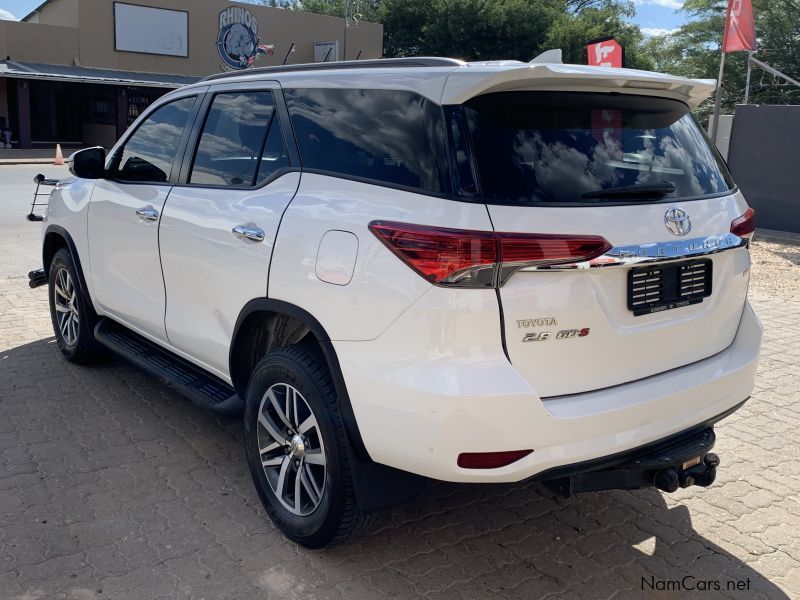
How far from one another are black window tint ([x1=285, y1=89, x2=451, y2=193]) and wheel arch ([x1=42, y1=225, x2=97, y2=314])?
238 cm

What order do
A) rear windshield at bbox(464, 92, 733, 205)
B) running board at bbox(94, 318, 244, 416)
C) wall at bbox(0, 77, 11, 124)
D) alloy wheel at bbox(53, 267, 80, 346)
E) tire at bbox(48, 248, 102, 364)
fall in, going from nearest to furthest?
1. rear windshield at bbox(464, 92, 733, 205)
2. running board at bbox(94, 318, 244, 416)
3. tire at bbox(48, 248, 102, 364)
4. alloy wheel at bbox(53, 267, 80, 346)
5. wall at bbox(0, 77, 11, 124)

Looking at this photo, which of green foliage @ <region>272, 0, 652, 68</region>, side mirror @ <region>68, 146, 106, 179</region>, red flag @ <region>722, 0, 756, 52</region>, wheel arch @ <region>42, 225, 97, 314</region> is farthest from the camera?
green foliage @ <region>272, 0, 652, 68</region>

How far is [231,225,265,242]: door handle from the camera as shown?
3.31 m

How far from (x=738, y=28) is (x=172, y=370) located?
14392 millimetres

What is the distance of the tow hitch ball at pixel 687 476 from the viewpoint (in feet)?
9.75

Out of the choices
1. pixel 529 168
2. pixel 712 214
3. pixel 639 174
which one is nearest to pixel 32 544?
pixel 529 168

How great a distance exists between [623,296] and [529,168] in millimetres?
566

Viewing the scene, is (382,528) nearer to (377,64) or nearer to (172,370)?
(172,370)

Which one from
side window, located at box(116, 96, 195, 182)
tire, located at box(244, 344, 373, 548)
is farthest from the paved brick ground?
side window, located at box(116, 96, 195, 182)

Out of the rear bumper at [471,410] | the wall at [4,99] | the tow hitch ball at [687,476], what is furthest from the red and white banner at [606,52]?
the wall at [4,99]

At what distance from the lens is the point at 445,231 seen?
262cm

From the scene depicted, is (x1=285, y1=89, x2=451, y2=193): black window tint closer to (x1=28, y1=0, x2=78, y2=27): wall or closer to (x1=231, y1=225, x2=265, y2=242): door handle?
(x1=231, y1=225, x2=265, y2=242): door handle

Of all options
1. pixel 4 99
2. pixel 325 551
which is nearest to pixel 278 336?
pixel 325 551

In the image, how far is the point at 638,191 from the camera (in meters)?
2.91
